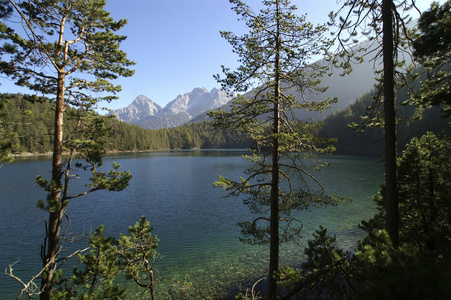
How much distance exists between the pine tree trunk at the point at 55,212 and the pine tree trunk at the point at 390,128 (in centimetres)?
858

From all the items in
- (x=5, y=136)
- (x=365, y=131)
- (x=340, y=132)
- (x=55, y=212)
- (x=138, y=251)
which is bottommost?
(x=138, y=251)

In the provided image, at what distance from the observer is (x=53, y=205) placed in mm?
6359

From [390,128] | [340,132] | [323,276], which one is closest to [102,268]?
[323,276]

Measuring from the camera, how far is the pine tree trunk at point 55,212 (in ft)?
21.1

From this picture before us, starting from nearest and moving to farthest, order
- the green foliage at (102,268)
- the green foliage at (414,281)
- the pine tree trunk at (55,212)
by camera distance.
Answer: the green foliage at (414,281), the pine tree trunk at (55,212), the green foliage at (102,268)

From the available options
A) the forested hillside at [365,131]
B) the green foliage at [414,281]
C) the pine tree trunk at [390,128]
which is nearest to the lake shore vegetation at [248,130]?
the pine tree trunk at [390,128]

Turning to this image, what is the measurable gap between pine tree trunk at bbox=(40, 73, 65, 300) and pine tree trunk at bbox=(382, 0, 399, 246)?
858 centimetres

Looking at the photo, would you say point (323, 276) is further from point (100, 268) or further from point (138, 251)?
point (138, 251)

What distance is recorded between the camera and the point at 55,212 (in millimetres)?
6832

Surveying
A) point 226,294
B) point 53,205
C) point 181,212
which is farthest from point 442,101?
point 181,212

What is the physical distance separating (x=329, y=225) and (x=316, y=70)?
15410 millimetres

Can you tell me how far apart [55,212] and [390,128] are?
30.7ft

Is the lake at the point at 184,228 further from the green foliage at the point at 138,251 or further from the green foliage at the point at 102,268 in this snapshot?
the green foliage at the point at 102,268

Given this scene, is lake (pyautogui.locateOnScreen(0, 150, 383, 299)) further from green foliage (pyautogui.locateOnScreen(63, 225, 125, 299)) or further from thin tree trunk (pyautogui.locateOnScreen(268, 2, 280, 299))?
thin tree trunk (pyautogui.locateOnScreen(268, 2, 280, 299))
